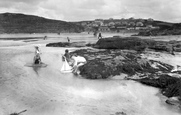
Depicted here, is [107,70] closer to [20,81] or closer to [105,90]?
[105,90]

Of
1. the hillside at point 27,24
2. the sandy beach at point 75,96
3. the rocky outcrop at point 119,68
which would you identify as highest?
the hillside at point 27,24

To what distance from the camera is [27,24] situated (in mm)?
180000

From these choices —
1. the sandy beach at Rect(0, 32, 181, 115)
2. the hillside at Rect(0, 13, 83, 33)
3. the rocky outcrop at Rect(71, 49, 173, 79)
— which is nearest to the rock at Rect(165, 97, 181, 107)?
the sandy beach at Rect(0, 32, 181, 115)

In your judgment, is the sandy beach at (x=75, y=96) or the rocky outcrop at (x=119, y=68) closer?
the sandy beach at (x=75, y=96)

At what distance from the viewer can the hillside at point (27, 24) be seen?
172m

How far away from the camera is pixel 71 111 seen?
10.2 metres

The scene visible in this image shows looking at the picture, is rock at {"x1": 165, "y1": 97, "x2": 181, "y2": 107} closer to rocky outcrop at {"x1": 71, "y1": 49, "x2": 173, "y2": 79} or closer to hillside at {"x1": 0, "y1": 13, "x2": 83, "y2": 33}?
rocky outcrop at {"x1": 71, "y1": 49, "x2": 173, "y2": 79}

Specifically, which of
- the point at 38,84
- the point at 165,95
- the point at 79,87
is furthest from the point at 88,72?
the point at 165,95

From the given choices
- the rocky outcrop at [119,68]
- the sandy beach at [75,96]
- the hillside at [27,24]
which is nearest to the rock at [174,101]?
the sandy beach at [75,96]

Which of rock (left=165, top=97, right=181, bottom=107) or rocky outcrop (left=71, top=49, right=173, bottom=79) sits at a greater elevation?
rocky outcrop (left=71, top=49, right=173, bottom=79)

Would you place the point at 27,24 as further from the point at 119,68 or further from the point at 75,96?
the point at 75,96

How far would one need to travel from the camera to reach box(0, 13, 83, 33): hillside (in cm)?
17193

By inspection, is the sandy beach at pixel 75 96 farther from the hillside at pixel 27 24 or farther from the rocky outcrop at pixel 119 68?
the hillside at pixel 27 24

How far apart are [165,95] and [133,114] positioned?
12.0 feet
